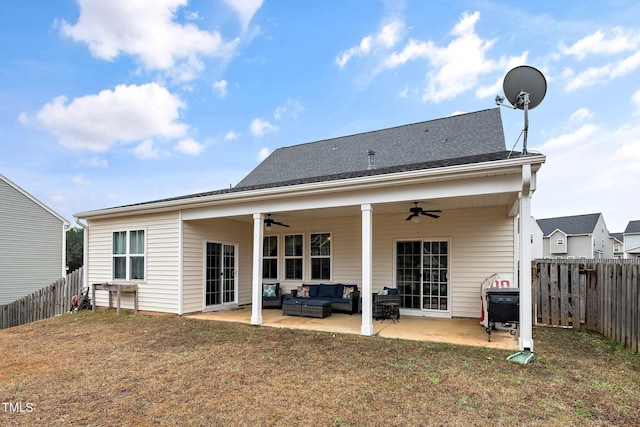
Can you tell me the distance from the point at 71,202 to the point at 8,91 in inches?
346

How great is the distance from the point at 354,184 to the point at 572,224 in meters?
34.9

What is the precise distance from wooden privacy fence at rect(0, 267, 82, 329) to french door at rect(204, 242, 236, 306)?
13.7ft

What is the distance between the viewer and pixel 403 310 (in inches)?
337

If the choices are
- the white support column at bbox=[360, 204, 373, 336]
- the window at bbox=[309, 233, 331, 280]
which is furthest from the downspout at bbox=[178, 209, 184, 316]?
the white support column at bbox=[360, 204, 373, 336]

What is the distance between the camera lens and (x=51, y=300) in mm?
10641

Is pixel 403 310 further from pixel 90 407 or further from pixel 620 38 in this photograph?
pixel 620 38

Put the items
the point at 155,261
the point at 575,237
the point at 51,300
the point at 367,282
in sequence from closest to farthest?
the point at 367,282
the point at 155,261
the point at 51,300
the point at 575,237

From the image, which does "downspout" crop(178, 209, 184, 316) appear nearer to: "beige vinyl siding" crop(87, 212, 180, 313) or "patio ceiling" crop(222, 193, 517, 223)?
"beige vinyl siding" crop(87, 212, 180, 313)

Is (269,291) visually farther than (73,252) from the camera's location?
No

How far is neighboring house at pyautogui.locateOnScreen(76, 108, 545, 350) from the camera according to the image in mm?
6051

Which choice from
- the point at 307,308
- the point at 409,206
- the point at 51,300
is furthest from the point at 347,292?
the point at 51,300

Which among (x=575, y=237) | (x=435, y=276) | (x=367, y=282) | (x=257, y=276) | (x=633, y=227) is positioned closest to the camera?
(x=367, y=282)

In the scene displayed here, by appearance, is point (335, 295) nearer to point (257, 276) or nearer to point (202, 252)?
point (257, 276)

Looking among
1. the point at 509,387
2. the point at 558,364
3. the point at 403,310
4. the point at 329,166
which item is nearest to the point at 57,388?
the point at 509,387
